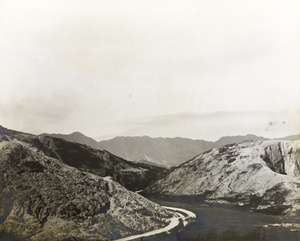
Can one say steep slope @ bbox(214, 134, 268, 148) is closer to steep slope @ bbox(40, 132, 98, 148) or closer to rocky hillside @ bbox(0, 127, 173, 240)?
rocky hillside @ bbox(0, 127, 173, 240)

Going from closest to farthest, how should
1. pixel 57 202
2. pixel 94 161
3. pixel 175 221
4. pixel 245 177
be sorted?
pixel 57 202, pixel 175 221, pixel 245 177, pixel 94 161

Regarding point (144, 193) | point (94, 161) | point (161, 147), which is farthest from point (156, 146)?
point (94, 161)

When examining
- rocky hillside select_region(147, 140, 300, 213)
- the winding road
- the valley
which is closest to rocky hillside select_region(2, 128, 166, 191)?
the valley

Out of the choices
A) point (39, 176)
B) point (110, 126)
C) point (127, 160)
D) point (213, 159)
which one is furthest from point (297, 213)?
point (39, 176)

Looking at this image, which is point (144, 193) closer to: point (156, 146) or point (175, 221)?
point (175, 221)

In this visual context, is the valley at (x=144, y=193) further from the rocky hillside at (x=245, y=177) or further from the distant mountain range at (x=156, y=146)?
the distant mountain range at (x=156, y=146)

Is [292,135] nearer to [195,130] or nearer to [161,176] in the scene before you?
[195,130]
